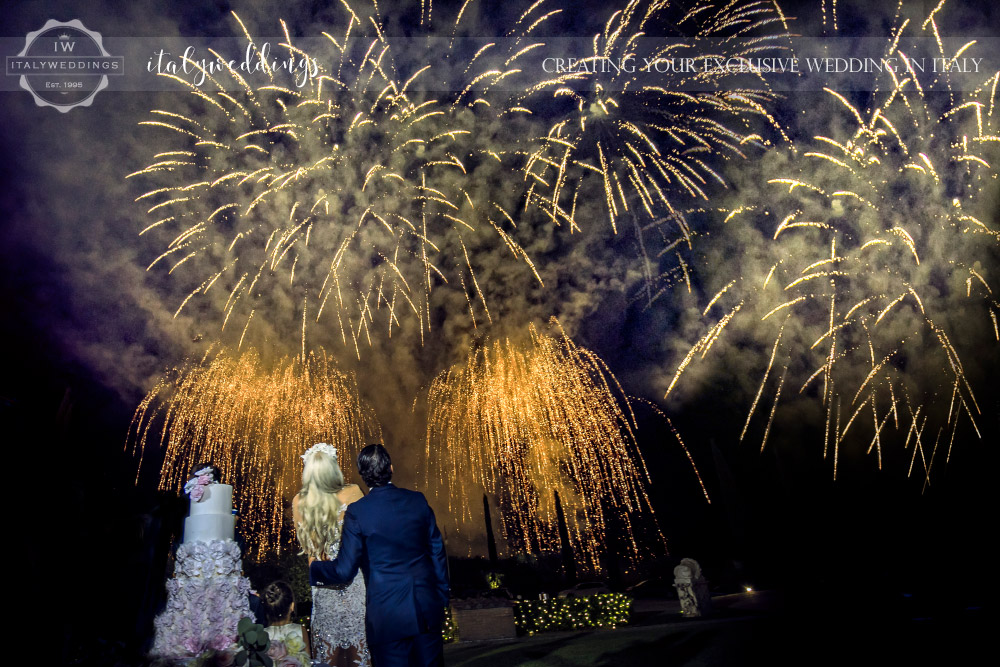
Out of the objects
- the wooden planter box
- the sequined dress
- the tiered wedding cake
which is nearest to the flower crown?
the sequined dress

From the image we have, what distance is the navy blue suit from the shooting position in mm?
3666

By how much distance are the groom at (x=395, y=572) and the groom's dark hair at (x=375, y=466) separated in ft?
0.26

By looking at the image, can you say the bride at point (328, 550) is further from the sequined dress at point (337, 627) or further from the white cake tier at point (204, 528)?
the white cake tier at point (204, 528)

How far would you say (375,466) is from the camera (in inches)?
158

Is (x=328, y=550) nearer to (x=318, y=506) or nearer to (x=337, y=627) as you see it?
(x=318, y=506)

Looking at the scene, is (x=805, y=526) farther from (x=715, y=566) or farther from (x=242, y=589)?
(x=242, y=589)

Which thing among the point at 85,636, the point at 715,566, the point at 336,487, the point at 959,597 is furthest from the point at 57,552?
the point at 715,566

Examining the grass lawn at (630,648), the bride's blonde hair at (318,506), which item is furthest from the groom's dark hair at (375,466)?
the grass lawn at (630,648)

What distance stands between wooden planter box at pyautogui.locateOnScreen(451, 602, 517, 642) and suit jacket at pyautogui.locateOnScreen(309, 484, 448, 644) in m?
12.1

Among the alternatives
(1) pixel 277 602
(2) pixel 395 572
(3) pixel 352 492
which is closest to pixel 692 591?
(1) pixel 277 602

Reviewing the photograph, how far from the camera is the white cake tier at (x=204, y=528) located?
243 inches

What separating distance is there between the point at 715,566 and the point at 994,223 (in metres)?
28.2

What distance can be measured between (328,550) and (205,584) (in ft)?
4.70

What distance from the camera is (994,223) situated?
60.3 feet
